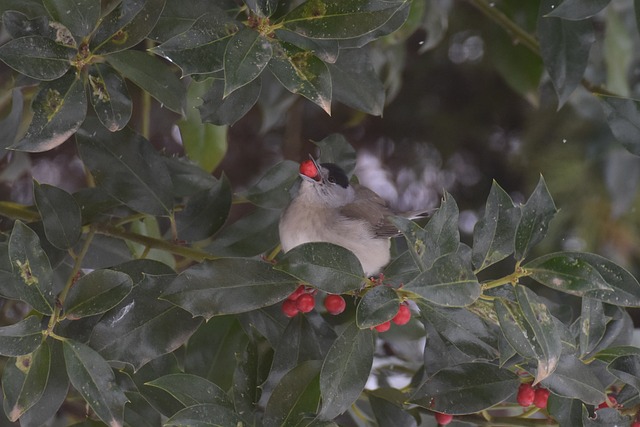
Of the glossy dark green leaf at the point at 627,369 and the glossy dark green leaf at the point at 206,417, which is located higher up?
the glossy dark green leaf at the point at 206,417

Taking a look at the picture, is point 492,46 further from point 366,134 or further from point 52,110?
point 52,110

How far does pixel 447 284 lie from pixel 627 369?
391 millimetres

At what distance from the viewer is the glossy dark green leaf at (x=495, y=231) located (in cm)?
130

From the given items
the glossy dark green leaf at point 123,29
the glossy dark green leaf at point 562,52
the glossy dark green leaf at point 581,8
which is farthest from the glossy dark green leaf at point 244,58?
the glossy dark green leaf at point 562,52

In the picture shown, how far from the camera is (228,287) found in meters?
1.29

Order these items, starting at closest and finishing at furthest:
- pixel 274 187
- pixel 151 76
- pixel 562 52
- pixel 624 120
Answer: pixel 151 76 < pixel 624 120 < pixel 274 187 < pixel 562 52

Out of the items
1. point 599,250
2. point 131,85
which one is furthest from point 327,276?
point 599,250

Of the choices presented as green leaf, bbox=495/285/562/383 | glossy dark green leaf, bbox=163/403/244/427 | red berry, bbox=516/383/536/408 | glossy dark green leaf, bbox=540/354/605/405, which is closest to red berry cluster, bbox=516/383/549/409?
red berry, bbox=516/383/536/408

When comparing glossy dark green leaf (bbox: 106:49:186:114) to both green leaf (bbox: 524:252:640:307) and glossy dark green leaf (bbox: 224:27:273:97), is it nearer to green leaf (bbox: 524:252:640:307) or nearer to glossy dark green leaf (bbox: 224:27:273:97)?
glossy dark green leaf (bbox: 224:27:273:97)

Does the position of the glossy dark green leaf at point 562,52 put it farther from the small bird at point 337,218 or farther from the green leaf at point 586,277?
the green leaf at point 586,277

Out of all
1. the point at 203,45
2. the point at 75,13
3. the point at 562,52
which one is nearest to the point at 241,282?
the point at 203,45

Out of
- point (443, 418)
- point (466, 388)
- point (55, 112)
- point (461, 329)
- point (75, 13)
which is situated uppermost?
point (75, 13)

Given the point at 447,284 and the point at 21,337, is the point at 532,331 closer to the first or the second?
the point at 447,284

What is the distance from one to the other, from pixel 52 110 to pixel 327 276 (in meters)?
0.46
